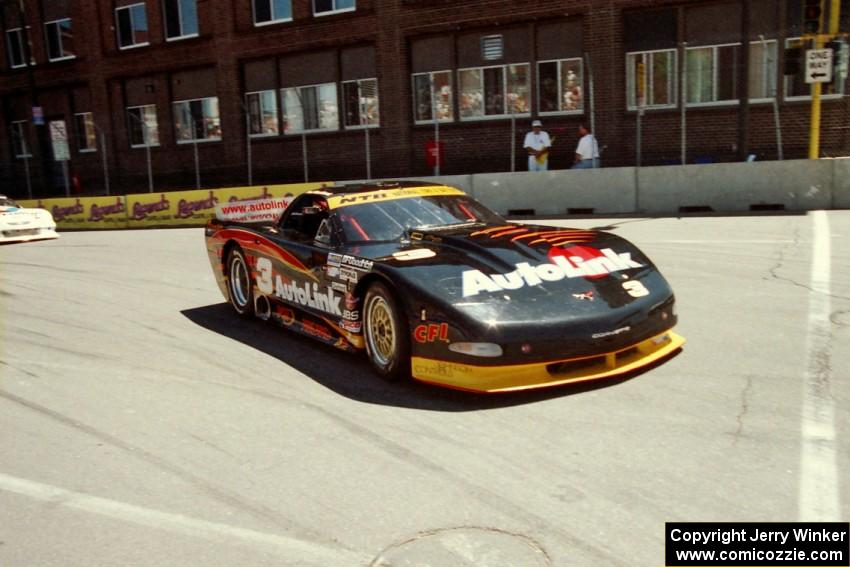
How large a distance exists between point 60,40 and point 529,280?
3488cm

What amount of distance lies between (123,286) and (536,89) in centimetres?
1492

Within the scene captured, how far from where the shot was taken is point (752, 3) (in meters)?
19.9

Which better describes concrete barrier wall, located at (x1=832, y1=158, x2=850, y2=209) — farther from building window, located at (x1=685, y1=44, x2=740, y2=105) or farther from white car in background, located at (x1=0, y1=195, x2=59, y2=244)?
white car in background, located at (x1=0, y1=195, x2=59, y2=244)

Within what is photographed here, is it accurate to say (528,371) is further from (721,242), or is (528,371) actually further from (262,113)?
(262,113)

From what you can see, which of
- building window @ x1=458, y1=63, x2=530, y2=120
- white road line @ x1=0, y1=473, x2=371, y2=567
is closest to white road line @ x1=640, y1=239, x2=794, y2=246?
white road line @ x1=0, y1=473, x2=371, y2=567

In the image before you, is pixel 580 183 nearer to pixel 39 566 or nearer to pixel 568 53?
pixel 568 53

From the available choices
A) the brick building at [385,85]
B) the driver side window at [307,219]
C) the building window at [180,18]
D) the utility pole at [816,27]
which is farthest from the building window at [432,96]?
the driver side window at [307,219]

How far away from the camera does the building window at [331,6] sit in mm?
25833

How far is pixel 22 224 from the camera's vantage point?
1895cm

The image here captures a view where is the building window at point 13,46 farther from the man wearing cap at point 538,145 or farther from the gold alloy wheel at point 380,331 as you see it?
the gold alloy wheel at point 380,331

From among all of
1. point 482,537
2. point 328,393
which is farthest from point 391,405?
point 482,537

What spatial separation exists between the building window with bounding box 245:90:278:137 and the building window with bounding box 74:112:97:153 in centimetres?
897

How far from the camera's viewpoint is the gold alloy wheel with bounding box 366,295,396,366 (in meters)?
5.61

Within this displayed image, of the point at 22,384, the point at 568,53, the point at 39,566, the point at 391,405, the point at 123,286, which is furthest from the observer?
the point at 568,53
